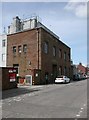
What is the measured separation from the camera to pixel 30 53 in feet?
168

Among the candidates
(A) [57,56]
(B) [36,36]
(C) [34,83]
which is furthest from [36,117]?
(A) [57,56]

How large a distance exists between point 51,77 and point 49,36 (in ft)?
26.4

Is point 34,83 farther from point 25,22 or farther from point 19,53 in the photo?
point 25,22

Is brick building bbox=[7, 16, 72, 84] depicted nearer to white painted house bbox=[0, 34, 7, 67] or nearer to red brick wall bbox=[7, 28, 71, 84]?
red brick wall bbox=[7, 28, 71, 84]

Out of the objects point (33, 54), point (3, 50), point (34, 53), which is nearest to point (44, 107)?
point (34, 53)

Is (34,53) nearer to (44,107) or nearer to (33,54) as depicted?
(33,54)

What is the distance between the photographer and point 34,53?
5069cm

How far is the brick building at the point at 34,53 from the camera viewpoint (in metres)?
49.8

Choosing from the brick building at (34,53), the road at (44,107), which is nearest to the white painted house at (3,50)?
the brick building at (34,53)

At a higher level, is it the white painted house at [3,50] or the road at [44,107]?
the white painted house at [3,50]

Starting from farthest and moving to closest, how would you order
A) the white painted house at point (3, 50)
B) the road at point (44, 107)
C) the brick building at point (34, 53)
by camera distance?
the white painted house at point (3, 50)
the brick building at point (34, 53)
the road at point (44, 107)

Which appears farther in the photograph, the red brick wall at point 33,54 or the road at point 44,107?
the red brick wall at point 33,54

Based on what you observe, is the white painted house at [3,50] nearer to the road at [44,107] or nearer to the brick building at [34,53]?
the brick building at [34,53]

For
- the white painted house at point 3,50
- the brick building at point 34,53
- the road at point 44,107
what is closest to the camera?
the road at point 44,107
